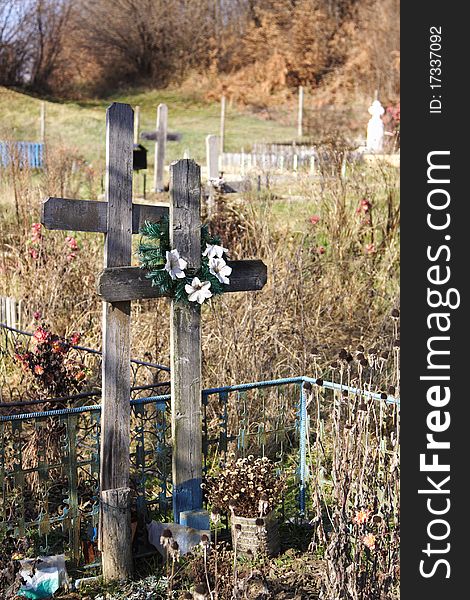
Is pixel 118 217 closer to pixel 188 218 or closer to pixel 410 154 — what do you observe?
pixel 188 218

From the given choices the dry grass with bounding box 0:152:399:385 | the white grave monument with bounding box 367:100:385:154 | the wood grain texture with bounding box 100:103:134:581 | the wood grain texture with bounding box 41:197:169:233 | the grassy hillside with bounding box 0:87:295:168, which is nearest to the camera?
the wood grain texture with bounding box 41:197:169:233

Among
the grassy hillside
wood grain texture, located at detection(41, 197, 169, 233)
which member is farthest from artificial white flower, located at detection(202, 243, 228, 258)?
the grassy hillside

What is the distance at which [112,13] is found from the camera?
27859 millimetres

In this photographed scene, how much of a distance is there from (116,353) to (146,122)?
2107cm

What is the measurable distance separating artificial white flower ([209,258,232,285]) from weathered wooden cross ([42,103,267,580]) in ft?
0.28

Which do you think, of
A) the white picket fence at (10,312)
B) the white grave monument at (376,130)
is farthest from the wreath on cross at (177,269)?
the white grave monument at (376,130)

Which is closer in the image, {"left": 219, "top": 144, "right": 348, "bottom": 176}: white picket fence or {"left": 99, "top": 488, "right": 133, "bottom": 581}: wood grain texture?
{"left": 99, "top": 488, "right": 133, "bottom": 581}: wood grain texture

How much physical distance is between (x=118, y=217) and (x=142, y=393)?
2333 millimetres

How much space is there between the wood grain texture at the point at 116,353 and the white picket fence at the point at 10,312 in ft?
11.3

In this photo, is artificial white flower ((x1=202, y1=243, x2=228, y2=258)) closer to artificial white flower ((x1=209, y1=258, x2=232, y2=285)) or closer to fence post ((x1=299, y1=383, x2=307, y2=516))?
artificial white flower ((x1=209, y1=258, x2=232, y2=285))

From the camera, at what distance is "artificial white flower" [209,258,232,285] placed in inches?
149

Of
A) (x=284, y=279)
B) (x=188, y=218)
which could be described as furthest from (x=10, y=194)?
(x=188, y=218)

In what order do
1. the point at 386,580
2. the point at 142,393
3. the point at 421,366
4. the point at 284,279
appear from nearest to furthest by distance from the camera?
the point at 386,580 → the point at 421,366 → the point at 142,393 → the point at 284,279

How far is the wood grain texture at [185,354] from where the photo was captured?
370 cm
